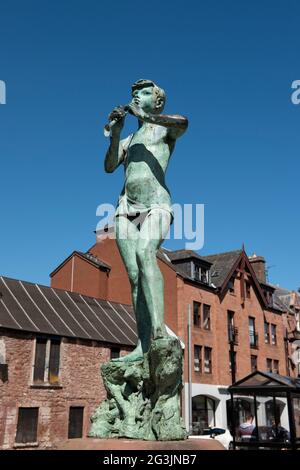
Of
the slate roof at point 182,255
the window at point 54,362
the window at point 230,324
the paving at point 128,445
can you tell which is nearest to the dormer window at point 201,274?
the slate roof at point 182,255

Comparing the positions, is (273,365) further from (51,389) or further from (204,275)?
(51,389)

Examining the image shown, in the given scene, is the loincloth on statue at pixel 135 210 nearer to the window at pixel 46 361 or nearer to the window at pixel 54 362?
the window at pixel 46 361

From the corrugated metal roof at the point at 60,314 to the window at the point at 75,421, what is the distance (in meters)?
3.59

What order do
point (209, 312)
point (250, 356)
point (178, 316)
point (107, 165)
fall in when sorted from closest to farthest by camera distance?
point (107, 165) < point (178, 316) < point (209, 312) < point (250, 356)

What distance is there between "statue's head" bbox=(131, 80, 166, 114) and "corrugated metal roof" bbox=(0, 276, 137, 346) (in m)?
18.8

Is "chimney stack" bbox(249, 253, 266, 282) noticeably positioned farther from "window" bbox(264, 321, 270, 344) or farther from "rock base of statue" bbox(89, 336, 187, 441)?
"rock base of statue" bbox(89, 336, 187, 441)

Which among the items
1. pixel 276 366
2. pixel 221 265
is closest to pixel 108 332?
pixel 221 265

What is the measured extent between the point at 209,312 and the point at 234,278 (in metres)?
4.86

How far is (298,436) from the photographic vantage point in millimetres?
13406

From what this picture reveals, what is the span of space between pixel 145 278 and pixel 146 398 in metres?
1.20

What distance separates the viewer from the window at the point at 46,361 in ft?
79.0

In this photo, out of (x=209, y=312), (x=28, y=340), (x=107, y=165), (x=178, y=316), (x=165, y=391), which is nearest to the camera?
(x=165, y=391)
